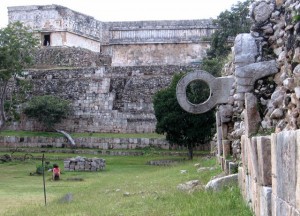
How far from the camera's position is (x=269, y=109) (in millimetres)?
7938

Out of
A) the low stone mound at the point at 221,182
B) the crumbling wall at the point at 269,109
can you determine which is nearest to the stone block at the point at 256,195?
the crumbling wall at the point at 269,109

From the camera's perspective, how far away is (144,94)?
4031cm

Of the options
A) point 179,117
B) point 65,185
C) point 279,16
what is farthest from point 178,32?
point 279,16

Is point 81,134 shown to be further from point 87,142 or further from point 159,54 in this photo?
point 159,54

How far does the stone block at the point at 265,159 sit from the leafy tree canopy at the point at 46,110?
3185 centimetres

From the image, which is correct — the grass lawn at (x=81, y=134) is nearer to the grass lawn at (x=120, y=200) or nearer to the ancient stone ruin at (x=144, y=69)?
the ancient stone ruin at (x=144, y=69)

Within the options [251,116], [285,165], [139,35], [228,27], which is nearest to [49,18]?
[139,35]

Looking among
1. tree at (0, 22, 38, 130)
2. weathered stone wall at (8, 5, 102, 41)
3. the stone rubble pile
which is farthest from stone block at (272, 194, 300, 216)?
weathered stone wall at (8, 5, 102, 41)

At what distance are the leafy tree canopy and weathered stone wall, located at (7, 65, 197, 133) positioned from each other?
1.33 m

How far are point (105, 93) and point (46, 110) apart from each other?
514 cm

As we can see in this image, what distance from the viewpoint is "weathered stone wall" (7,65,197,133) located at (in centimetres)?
3819

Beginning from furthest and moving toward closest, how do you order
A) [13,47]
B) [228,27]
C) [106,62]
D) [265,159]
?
[106,62], [228,27], [13,47], [265,159]

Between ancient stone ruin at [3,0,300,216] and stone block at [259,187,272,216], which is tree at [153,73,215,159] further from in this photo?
stone block at [259,187,272,216]

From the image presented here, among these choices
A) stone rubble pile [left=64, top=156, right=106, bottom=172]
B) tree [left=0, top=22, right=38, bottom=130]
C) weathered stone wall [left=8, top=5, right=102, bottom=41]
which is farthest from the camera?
weathered stone wall [left=8, top=5, right=102, bottom=41]
